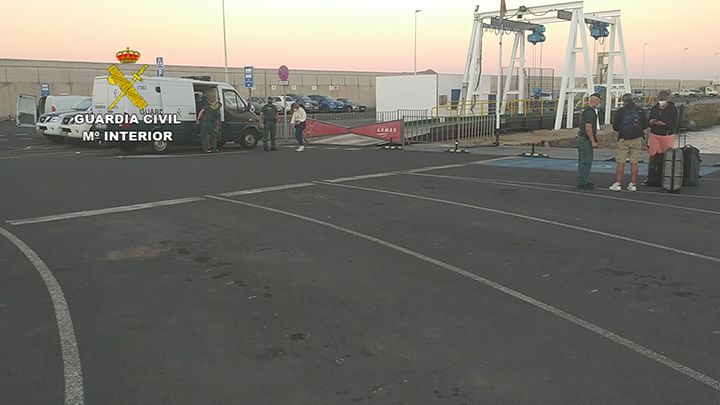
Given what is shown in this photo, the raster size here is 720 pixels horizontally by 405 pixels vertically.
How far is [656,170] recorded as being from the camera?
11.4m

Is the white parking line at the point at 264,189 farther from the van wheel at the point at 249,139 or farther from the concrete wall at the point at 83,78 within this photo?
the concrete wall at the point at 83,78

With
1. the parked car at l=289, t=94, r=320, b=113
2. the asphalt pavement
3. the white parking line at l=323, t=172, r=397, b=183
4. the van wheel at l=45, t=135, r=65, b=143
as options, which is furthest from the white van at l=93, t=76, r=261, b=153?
the parked car at l=289, t=94, r=320, b=113

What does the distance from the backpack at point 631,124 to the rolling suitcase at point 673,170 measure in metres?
0.66

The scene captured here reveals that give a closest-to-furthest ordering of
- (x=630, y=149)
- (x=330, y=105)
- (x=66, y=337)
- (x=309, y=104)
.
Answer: (x=66, y=337)
(x=630, y=149)
(x=309, y=104)
(x=330, y=105)

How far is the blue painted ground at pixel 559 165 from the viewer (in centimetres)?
1401

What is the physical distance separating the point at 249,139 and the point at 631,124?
44.2ft

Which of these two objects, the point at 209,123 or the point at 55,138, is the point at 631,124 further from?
the point at 55,138

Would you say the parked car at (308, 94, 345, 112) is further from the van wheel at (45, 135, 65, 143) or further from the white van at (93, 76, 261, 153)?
the white van at (93, 76, 261, 153)

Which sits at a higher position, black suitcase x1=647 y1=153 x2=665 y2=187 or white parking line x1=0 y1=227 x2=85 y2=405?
black suitcase x1=647 y1=153 x2=665 y2=187

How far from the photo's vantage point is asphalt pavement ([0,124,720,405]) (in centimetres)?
370

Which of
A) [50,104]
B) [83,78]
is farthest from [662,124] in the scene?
[83,78]

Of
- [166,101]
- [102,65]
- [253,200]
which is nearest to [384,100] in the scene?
[166,101]

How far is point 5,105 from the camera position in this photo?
4903cm

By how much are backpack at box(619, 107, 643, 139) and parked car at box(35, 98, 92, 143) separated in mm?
19354
